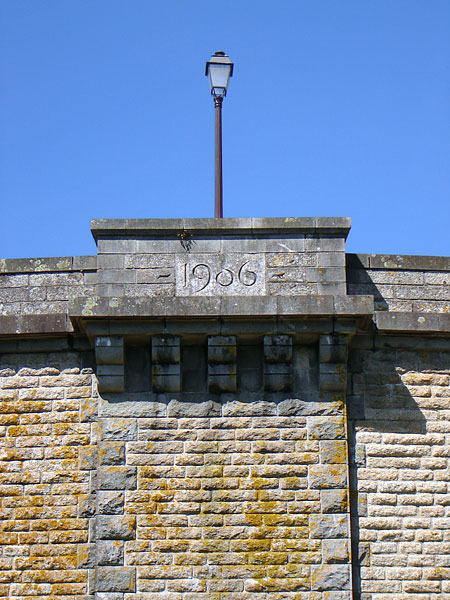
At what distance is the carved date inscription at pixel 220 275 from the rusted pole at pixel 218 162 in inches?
59.3

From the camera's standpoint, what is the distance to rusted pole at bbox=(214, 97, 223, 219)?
1184cm

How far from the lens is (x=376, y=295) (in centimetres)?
1076

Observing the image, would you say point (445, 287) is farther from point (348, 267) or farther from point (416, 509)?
point (416, 509)

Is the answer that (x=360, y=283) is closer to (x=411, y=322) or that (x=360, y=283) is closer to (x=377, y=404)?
(x=411, y=322)

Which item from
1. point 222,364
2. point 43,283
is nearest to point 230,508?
point 222,364

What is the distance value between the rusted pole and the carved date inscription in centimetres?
151

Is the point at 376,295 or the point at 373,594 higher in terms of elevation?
the point at 376,295

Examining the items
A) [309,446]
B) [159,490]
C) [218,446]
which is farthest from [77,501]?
[309,446]

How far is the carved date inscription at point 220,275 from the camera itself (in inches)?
404

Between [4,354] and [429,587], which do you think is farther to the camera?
[4,354]

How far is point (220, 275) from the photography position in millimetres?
10312

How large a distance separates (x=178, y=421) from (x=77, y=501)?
1.36 m

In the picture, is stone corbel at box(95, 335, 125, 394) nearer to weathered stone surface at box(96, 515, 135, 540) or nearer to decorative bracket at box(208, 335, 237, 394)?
decorative bracket at box(208, 335, 237, 394)

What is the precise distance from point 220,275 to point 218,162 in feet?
7.81
